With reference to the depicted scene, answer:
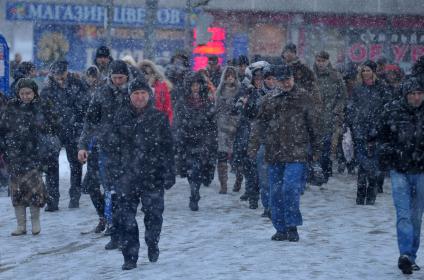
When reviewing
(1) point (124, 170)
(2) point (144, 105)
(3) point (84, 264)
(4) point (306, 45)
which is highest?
(4) point (306, 45)

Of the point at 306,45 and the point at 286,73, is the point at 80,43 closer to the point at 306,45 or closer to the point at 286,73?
the point at 306,45

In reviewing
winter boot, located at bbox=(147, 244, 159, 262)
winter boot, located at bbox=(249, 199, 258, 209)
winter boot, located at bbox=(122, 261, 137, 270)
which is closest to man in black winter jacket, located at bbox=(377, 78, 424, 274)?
winter boot, located at bbox=(147, 244, 159, 262)

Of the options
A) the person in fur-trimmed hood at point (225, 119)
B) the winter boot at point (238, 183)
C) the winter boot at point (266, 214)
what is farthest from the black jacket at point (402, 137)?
the winter boot at point (238, 183)

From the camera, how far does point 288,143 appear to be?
1013 cm

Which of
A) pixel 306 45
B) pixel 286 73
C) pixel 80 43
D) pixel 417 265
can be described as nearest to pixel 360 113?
pixel 286 73

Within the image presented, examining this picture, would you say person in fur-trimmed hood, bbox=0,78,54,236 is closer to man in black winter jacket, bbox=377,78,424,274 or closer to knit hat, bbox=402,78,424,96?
man in black winter jacket, bbox=377,78,424,274

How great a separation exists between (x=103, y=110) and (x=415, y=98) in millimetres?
3219

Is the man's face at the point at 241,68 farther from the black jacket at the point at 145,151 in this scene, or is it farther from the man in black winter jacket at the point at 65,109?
the black jacket at the point at 145,151

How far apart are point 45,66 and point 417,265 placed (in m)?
31.9

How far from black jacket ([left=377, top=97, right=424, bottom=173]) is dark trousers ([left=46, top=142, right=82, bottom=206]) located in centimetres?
546

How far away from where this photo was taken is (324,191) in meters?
15.2

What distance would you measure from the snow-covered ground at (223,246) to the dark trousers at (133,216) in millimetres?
223

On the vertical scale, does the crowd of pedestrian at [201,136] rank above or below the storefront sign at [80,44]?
below

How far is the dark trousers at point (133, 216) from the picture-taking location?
28.7 ft
